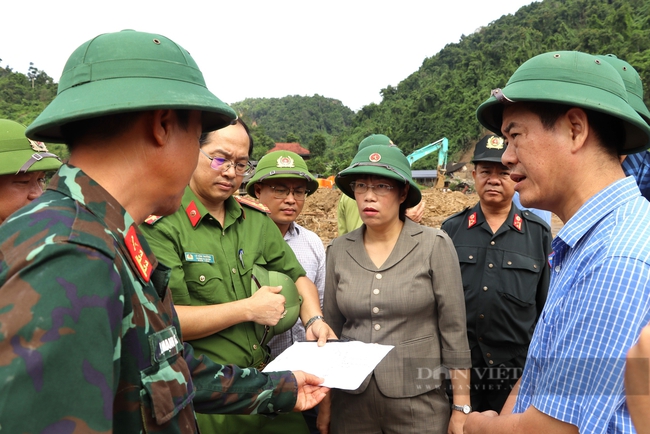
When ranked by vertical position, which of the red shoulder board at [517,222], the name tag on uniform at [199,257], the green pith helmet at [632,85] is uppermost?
the green pith helmet at [632,85]

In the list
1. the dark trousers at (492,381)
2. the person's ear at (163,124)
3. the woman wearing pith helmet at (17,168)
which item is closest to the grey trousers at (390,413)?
the dark trousers at (492,381)

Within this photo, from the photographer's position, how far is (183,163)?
132 cm

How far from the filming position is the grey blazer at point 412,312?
A: 2.60 meters

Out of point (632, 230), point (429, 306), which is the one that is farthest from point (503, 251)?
point (632, 230)

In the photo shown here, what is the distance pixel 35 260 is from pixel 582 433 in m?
1.42

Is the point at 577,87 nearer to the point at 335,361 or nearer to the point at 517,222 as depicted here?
the point at 335,361

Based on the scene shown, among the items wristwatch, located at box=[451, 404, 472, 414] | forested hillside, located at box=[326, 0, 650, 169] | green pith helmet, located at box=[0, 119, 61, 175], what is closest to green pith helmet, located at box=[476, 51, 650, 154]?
wristwatch, located at box=[451, 404, 472, 414]

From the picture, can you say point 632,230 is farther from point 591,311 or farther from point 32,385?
point 32,385

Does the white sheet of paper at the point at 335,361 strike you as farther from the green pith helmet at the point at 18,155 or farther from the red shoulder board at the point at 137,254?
the green pith helmet at the point at 18,155

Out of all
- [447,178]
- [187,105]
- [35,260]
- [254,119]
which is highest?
[254,119]

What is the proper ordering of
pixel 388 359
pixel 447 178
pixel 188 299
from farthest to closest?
1. pixel 447 178
2. pixel 388 359
3. pixel 188 299

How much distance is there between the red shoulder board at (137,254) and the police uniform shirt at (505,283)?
8.27 ft

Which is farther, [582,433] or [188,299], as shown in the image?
[188,299]

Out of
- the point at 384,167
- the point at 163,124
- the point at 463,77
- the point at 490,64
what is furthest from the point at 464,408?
the point at 490,64
